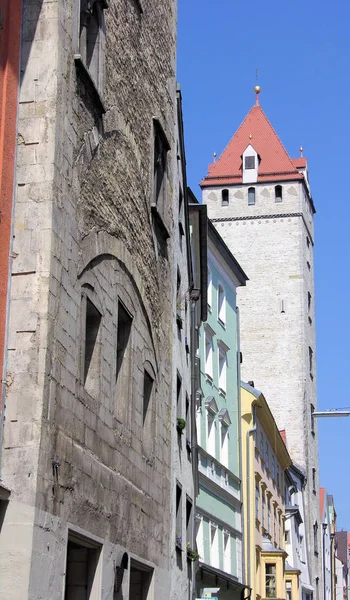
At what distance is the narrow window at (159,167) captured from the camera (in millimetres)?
18203

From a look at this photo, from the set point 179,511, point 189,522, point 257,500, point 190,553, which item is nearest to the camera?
point 179,511

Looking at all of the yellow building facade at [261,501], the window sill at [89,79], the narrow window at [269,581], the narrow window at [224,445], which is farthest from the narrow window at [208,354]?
the window sill at [89,79]

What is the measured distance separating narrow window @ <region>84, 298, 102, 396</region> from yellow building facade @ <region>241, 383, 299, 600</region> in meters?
22.1

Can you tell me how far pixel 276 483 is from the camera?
4625 cm

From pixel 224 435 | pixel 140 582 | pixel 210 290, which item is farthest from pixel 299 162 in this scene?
pixel 140 582

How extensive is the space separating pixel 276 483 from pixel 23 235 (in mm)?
36576

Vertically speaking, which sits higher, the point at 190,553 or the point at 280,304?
the point at 280,304

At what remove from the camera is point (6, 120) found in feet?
36.5

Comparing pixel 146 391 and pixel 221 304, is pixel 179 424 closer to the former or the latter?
pixel 146 391

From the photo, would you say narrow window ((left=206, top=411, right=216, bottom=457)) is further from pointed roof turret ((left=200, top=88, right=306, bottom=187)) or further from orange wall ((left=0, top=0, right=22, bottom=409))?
pointed roof turret ((left=200, top=88, right=306, bottom=187))

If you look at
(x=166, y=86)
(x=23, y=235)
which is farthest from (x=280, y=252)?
(x=23, y=235)

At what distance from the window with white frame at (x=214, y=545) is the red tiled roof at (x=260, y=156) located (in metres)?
45.2

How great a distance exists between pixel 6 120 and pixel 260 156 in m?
63.9

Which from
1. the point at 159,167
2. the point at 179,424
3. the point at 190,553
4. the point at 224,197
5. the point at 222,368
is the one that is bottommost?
the point at 190,553
